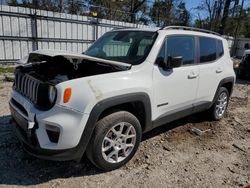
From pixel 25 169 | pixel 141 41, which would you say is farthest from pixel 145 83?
pixel 25 169

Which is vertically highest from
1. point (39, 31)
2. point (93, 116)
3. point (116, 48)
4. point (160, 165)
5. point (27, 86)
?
point (39, 31)

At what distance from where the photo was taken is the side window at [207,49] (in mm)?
4086

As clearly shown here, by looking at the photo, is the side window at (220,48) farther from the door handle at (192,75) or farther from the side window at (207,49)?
the door handle at (192,75)

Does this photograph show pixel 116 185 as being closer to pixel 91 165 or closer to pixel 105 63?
pixel 91 165

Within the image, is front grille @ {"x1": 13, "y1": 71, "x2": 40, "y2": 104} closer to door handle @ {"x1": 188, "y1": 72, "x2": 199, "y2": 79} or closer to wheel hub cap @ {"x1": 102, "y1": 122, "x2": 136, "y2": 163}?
wheel hub cap @ {"x1": 102, "y1": 122, "x2": 136, "y2": 163}

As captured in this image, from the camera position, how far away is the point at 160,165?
320 cm

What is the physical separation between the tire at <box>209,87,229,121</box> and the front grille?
137 inches

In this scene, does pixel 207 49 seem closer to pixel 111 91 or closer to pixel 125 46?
pixel 125 46

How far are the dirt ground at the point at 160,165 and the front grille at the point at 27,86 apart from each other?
921 millimetres

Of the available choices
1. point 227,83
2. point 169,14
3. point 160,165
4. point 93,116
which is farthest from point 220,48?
point 169,14

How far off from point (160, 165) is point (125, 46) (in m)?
1.92

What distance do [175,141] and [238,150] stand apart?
105 cm

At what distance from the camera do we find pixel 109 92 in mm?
2619

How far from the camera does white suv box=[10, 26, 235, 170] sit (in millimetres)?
2455
